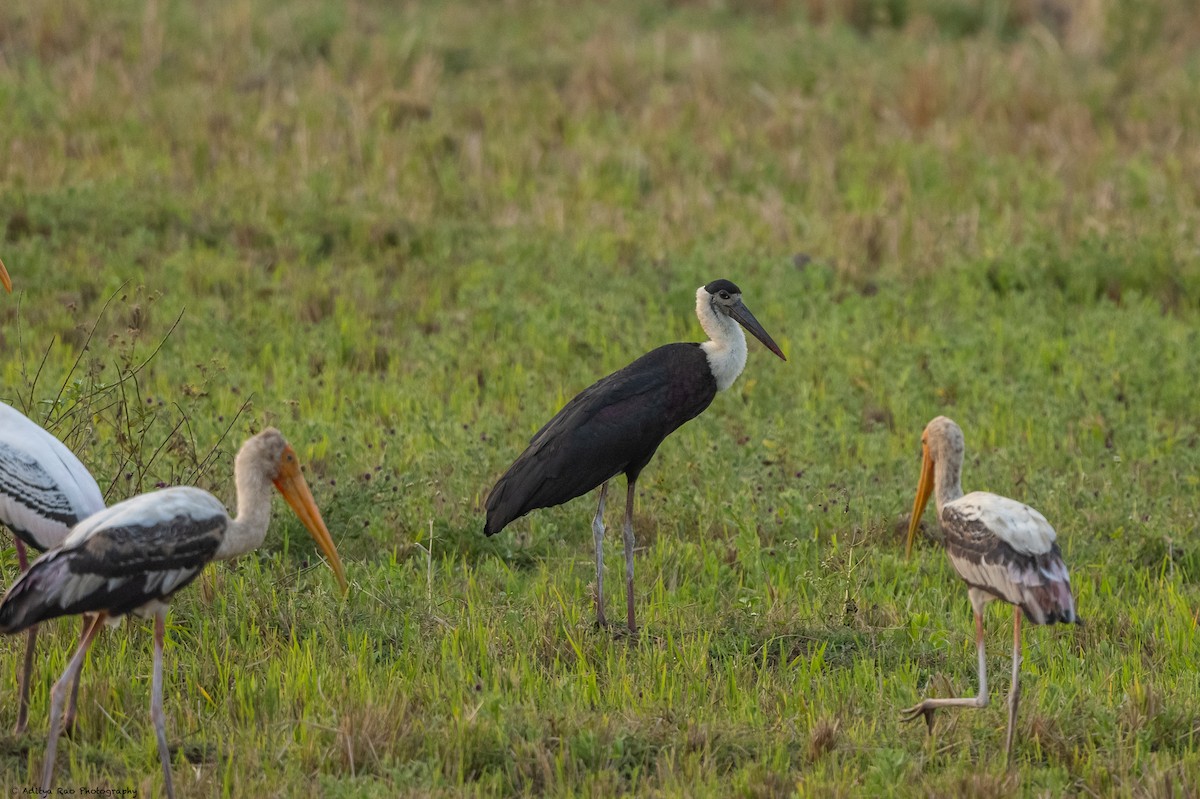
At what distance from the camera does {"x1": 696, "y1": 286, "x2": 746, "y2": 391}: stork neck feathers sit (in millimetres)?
6234

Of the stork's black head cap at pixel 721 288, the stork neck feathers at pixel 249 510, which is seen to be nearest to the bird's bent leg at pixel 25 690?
the stork neck feathers at pixel 249 510

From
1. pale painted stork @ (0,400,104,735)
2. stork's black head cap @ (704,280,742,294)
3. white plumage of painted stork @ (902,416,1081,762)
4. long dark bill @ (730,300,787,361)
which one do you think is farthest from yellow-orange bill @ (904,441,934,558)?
pale painted stork @ (0,400,104,735)

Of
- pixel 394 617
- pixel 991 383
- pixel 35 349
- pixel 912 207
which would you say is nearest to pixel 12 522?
pixel 394 617

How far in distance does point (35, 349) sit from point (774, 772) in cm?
541

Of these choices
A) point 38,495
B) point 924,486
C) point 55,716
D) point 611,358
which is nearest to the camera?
point 55,716

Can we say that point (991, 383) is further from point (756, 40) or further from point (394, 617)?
point (756, 40)

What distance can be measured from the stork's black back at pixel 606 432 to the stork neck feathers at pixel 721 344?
0.05 meters

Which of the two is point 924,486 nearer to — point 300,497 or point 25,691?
point 300,497

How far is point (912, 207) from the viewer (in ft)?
37.1

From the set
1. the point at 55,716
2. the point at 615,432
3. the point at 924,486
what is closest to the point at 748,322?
the point at 615,432

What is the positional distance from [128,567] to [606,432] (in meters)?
2.01

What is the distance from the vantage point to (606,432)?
587 cm

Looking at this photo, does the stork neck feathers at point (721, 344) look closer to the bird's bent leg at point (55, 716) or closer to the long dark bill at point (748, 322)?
the long dark bill at point (748, 322)

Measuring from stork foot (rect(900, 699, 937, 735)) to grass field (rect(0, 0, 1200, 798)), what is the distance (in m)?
0.05
